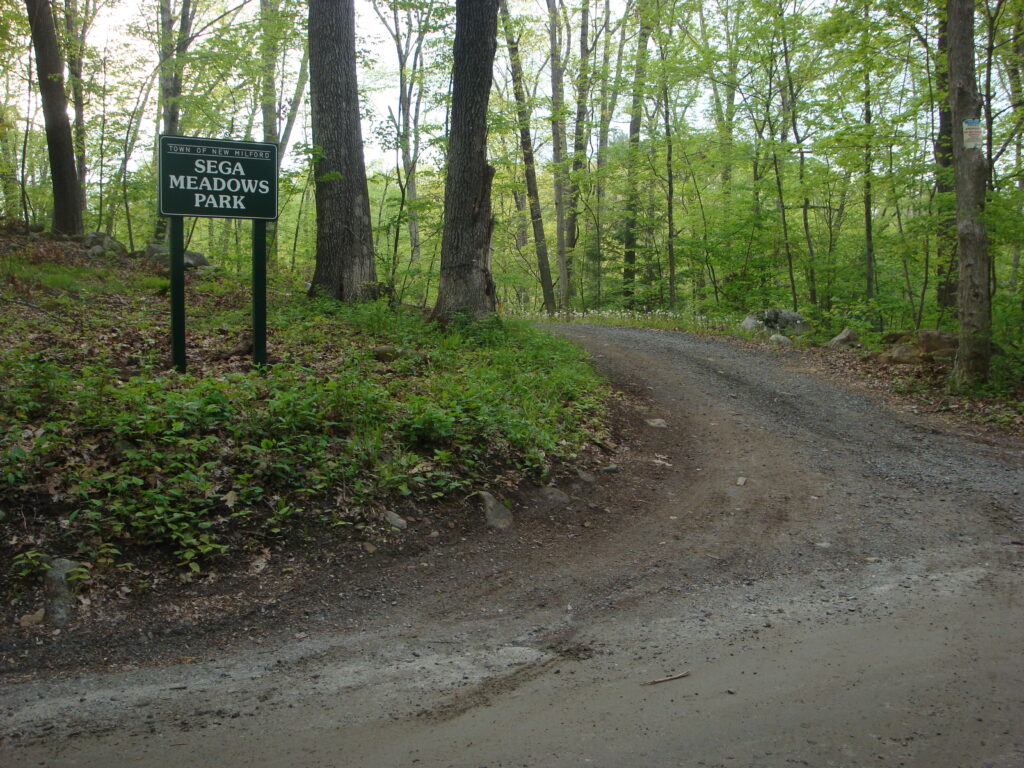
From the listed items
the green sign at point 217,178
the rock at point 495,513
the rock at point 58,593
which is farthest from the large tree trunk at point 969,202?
the rock at point 58,593

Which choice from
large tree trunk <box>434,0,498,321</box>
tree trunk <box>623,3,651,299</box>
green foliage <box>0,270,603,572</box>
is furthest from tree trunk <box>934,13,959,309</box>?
tree trunk <box>623,3,651,299</box>

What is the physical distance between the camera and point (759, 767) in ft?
8.70

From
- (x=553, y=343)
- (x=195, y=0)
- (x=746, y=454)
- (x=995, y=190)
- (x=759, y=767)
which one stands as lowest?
(x=759, y=767)

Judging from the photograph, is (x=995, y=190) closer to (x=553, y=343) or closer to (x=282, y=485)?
(x=553, y=343)

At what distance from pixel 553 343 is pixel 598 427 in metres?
3.56

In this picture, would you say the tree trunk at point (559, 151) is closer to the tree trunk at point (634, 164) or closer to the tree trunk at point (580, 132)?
the tree trunk at point (580, 132)

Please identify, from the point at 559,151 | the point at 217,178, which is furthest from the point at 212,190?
the point at 559,151

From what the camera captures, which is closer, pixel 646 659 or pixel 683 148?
pixel 646 659

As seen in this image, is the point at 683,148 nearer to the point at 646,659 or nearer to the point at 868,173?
the point at 868,173

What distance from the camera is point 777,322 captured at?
16.1 metres

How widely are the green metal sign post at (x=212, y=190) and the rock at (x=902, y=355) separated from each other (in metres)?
10.4

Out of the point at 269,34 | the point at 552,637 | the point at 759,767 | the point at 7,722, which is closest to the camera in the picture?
the point at 759,767

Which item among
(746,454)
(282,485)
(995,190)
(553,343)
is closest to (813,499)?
(746,454)

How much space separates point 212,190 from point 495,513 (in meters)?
4.22
